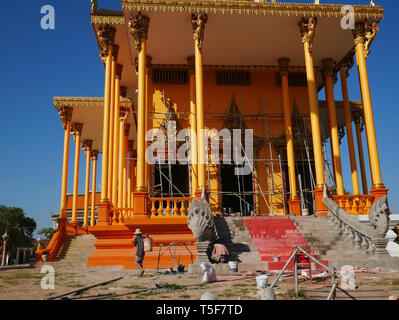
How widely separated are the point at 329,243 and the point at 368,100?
18.6 ft

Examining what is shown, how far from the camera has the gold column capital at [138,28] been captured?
12.0m

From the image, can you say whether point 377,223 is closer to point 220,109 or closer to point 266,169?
point 266,169

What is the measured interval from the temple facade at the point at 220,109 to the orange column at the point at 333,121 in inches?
1.9

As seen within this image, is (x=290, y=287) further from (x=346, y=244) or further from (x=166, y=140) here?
(x=166, y=140)

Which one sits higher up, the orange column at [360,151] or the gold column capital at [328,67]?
the gold column capital at [328,67]

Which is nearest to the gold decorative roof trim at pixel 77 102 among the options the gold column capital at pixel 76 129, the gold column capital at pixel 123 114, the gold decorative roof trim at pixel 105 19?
the gold column capital at pixel 123 114

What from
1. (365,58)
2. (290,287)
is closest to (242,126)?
(365,58)

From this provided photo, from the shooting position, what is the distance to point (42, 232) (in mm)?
47562

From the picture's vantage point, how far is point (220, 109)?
1634 centimetres

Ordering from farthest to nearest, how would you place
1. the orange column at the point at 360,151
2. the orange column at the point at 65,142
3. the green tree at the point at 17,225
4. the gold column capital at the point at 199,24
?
the green tree at the point at 17,225 → the orange column at the point at 65,142 → the orange column at the point at 360,151 → the gold column capital at the point at 199,24

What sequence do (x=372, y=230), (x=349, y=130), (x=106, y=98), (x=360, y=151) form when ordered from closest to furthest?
(x=372, y=230) → (x=106, y=98) → (x=349, y=130) → (x=360, y=151)

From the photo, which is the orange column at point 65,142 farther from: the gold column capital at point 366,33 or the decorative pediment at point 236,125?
the gold column capital at point 366,33

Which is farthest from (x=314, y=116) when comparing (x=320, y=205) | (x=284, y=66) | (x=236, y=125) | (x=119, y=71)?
(x=119, y=71)

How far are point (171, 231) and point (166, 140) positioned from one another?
5.52 metres
